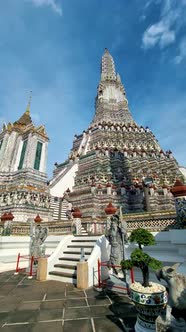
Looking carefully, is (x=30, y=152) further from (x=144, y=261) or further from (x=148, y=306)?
(x=148, y=306)

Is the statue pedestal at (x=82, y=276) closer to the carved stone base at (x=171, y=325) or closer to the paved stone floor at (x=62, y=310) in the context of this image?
the paved stone floor at (x=62, y=310)

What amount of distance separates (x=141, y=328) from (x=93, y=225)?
404 inches

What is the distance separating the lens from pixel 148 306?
3656 millimetres

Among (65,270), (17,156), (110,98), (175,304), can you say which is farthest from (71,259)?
(110,98)

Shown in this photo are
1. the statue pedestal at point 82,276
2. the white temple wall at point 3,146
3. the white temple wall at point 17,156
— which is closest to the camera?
the statue pedestal at point 82,276

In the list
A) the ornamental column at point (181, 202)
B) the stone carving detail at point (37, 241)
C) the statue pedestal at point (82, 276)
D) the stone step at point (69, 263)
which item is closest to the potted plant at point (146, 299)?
the ornamental column at point (181, 202)

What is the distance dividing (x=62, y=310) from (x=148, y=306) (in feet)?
8.01

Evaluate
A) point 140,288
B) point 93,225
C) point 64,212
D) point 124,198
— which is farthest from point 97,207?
point 140,288

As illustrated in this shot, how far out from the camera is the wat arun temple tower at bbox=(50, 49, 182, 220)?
69.5 feet

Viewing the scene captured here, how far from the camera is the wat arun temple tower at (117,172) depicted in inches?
834

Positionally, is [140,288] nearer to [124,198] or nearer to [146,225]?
[146,225]

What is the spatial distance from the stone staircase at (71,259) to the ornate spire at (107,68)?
53345 millimetres

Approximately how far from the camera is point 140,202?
2189 centimetres

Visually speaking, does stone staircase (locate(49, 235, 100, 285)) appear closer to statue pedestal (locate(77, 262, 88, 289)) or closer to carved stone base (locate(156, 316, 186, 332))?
Result: statue pedestal (locate(77, 262, 88, 289))
